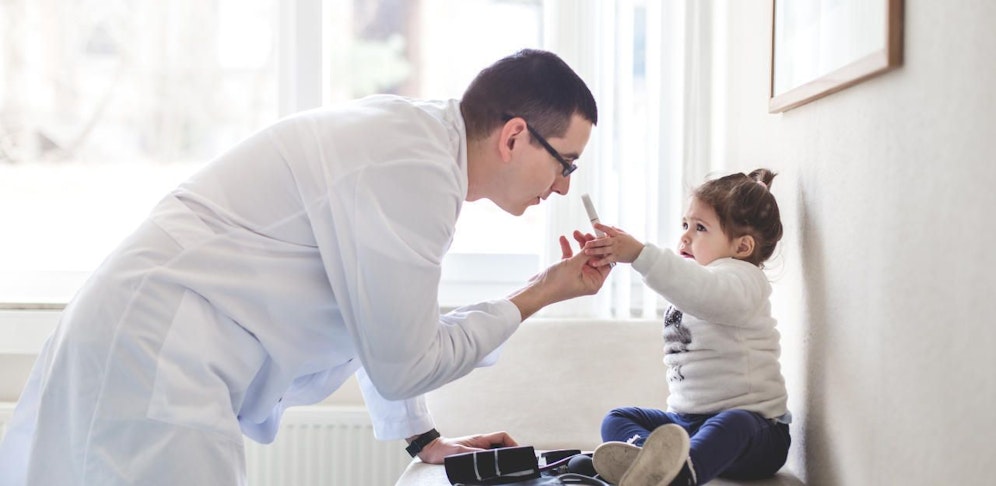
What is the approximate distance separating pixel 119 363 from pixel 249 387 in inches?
9.0

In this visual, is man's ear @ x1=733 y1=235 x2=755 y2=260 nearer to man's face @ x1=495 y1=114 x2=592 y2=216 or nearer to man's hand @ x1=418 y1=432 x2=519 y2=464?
man's face @ x1=495 y1=114 x2=592 y2=216

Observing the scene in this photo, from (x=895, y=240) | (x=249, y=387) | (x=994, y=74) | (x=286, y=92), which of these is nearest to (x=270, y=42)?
(x=286, y=92)

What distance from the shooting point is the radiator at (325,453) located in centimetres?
260

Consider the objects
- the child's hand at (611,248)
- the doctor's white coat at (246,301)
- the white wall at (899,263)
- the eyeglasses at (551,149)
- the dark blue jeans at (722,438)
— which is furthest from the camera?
the child's hand at (611,248)

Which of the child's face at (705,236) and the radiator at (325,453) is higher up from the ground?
the child's face at (705,236)

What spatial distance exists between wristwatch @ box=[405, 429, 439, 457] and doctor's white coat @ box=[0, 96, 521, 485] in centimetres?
45

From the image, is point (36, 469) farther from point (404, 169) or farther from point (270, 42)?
point (270, 42)

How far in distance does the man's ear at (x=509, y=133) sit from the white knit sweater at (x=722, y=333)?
0.41 m

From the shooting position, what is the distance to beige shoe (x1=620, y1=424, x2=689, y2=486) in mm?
1514

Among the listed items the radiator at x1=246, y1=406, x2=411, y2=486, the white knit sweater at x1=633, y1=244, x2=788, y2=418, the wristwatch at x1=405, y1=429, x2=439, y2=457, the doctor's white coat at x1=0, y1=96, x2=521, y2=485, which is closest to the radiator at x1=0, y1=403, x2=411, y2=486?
the radiator at x1=246, y1=406, x2=411, y2=486

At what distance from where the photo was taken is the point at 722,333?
186 cm

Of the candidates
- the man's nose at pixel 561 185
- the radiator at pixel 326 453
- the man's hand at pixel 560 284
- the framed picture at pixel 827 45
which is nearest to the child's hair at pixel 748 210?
the framed picture at pixel 827 45

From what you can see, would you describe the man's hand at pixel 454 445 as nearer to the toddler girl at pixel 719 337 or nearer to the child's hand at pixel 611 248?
the toddler girl at pixel 719 337

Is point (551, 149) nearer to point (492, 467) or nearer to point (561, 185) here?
point (561, 185)
